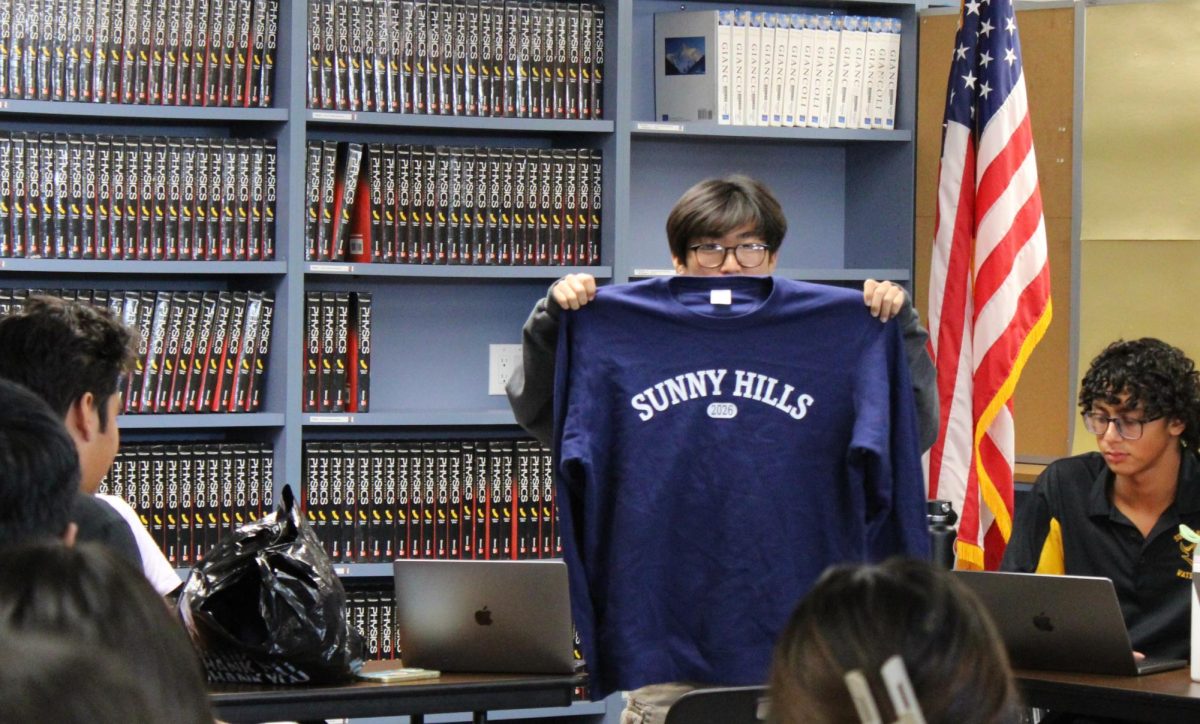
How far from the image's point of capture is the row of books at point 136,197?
13.2ft

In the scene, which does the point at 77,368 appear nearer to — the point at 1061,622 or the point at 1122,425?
the point at 1061,622


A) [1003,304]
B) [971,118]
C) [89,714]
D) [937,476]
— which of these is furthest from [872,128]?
[89,714]

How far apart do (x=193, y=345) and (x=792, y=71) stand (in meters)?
1.83

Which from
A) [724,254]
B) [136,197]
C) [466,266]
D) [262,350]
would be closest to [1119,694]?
[724,254]

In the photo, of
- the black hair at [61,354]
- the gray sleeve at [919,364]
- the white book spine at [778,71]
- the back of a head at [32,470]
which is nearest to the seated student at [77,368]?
the black hair at [61,354]

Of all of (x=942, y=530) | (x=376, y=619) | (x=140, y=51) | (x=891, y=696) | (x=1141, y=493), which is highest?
(x=140, y=51)

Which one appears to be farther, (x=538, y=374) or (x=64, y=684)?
(x=538, y=374)

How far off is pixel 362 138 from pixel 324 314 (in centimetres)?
57

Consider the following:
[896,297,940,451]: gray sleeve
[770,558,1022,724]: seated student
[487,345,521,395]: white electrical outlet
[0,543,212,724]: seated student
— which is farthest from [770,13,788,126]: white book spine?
[0,543,212,724]: seated student

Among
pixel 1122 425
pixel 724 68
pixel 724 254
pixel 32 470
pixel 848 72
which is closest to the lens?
pixel 32 470

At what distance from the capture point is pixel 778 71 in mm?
4562

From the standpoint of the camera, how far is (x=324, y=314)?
424cm

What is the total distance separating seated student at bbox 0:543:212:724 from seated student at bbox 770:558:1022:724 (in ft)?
1.14

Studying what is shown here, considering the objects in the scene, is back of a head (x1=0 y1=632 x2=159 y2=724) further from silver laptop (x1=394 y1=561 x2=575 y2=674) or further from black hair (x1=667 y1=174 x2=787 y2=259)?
black hair (x1=667 y1=174 x2=787 y2=259)
